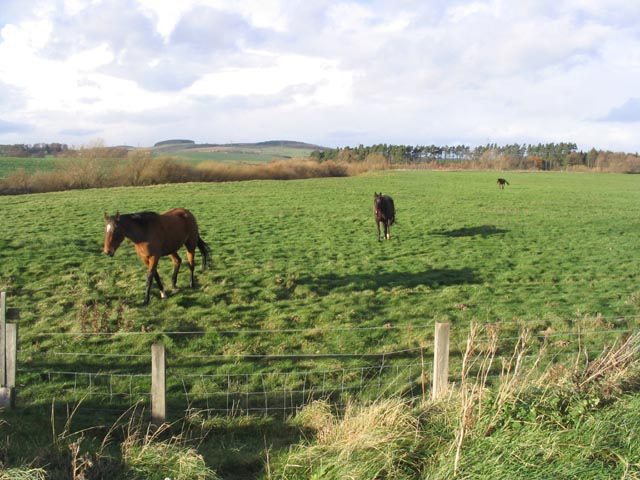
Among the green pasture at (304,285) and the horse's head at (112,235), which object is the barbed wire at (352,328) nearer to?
the green pasture at (304,285)

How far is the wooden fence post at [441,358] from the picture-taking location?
17.5 feet

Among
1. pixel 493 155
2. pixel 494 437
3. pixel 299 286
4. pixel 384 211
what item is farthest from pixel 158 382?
pixel 493 155

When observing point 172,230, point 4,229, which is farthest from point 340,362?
point 4,229

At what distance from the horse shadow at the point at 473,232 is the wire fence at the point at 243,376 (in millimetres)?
10638

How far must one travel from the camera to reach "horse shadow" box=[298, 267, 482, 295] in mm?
11484

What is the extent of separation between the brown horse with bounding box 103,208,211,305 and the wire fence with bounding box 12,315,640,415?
2040 mm

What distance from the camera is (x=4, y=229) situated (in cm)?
1655

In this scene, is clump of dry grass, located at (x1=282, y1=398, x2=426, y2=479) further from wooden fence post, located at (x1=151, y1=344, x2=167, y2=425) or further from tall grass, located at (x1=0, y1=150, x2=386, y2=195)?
tall grass, located at (x1=0, y1=150, x2=386, y2=195)

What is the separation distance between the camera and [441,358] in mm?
5414

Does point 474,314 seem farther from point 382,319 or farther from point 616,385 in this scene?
point 616,385

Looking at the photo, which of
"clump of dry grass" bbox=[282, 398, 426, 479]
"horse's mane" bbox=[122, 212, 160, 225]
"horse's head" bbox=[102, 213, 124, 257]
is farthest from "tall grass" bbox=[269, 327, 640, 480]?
"horse's mane" bbox=[122, 212, 160, 225]

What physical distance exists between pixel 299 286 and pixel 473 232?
1029 centimetres

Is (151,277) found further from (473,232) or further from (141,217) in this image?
(473,232)

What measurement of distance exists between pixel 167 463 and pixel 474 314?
23.5 feet
